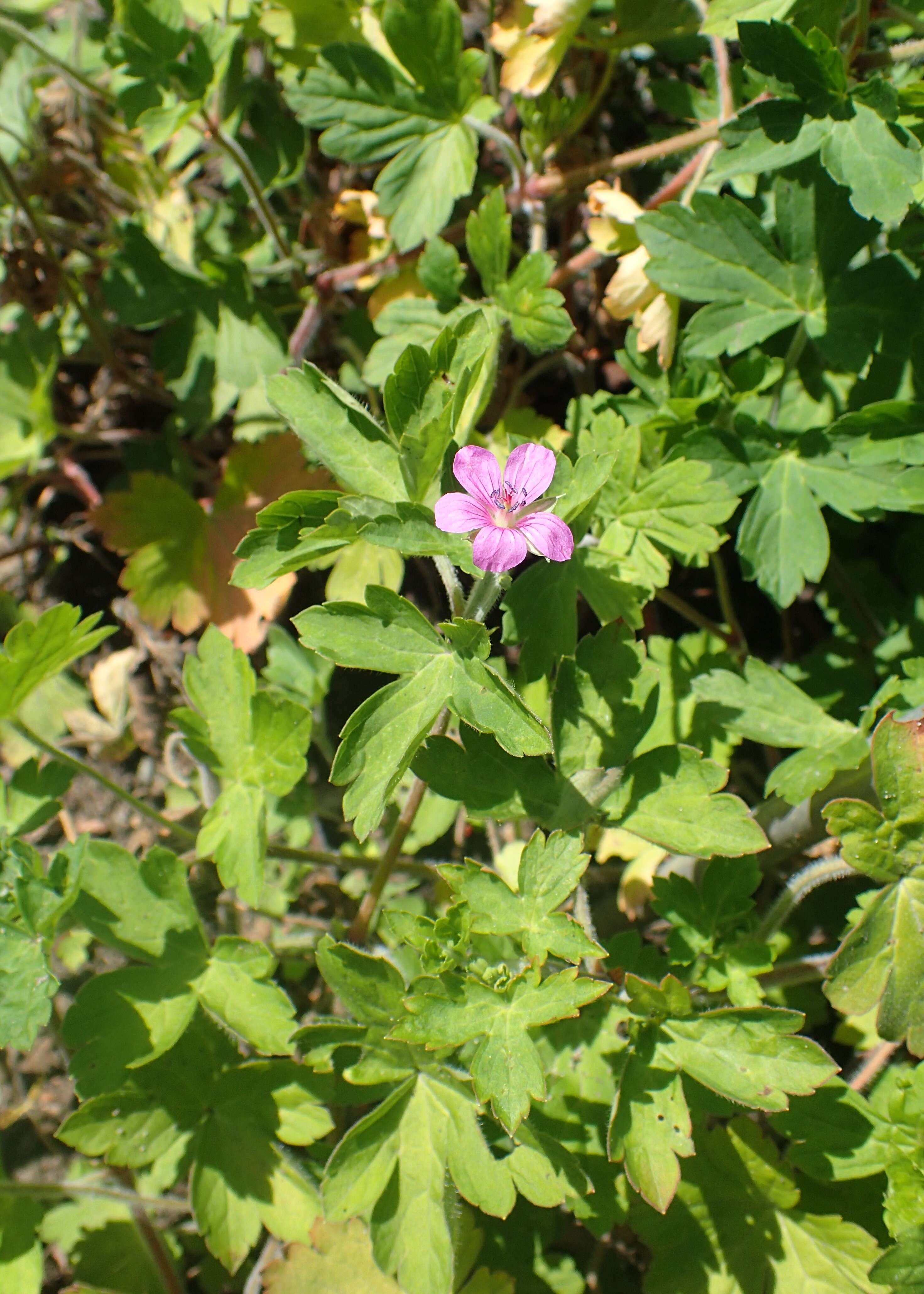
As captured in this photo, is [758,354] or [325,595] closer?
[758,354]

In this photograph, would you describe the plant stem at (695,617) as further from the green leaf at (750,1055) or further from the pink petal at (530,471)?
the green leaf at (750,1055)

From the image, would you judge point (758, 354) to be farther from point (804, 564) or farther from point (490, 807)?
point (490, 807)

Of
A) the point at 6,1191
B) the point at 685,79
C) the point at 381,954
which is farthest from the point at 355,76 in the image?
the point at 6,1191

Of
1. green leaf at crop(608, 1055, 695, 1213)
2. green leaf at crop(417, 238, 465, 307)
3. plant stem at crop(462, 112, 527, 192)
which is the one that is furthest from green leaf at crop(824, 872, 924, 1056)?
plant stem at crop(462, 112, 527, 192)

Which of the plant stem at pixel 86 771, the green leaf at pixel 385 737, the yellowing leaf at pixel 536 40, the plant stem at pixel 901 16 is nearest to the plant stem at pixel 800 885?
the green leaf at pixel 385 737

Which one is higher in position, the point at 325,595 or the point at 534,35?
the point at 534,35

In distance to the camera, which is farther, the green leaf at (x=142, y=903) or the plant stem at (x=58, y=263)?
the plant stem at (x=58, y=263)
